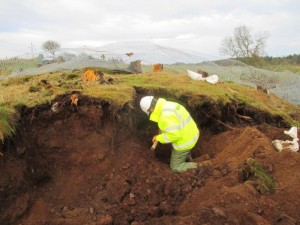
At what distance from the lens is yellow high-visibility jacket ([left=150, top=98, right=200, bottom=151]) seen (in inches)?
236

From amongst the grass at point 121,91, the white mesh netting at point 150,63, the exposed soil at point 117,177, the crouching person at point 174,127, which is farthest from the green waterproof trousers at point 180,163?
the white mesh netting at point 150,63

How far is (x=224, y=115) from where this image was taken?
7.95 m

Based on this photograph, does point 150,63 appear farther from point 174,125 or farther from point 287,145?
point 287,145

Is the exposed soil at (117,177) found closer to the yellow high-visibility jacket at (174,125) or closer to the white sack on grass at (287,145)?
the white sack on grass at (287,145)

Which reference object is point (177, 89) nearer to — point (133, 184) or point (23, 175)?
point (133, 184)

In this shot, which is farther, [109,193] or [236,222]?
[109,193]

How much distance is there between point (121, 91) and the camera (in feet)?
22.0

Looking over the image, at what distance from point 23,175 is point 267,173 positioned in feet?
11.4

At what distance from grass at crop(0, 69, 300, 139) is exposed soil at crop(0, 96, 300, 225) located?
0.73ft

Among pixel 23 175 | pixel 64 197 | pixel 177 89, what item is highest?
pixel 177 89

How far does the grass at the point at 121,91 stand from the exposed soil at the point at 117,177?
0.73ft

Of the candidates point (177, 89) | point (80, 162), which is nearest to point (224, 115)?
point (177, 89)

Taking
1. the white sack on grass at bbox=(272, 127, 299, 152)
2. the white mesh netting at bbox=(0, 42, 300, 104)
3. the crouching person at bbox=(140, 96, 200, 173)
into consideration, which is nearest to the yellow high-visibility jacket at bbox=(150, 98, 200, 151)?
the crouching person at bbox=(140, 96, 200, 173)

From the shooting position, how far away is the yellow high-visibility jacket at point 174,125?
6.00 metres
